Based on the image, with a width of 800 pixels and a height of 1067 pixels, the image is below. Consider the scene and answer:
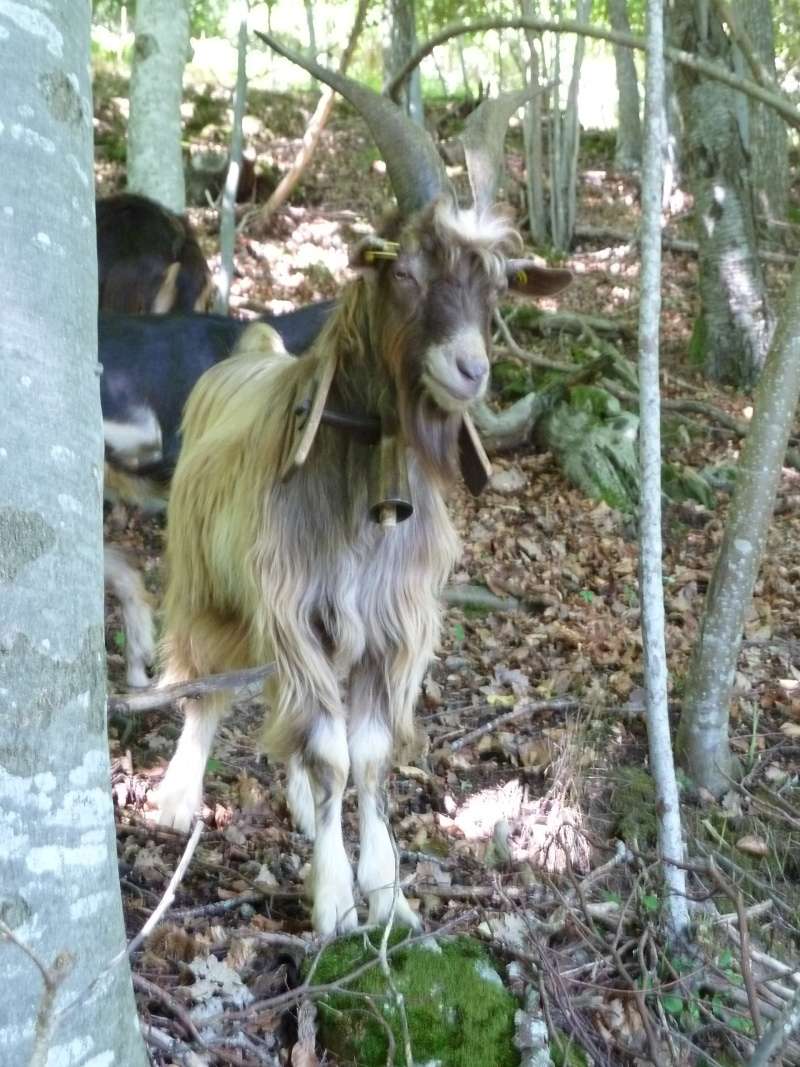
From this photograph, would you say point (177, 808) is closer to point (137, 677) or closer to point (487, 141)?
point (137, 677)

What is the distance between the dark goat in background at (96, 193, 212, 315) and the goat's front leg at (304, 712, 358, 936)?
404 cm

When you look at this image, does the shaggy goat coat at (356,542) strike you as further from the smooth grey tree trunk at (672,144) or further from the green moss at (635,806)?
the smooth grey tree trunk at (672,144)

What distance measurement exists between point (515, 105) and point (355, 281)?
37.2 inches

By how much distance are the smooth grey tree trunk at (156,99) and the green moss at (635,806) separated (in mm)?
5725

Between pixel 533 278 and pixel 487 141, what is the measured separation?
1.73ft

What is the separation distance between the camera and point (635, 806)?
453 centimetres

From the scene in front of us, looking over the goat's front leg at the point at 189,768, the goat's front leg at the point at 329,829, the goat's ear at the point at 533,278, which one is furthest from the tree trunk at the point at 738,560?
the goat's front leg at the point at 189,768

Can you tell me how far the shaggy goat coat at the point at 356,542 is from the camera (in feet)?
10.6

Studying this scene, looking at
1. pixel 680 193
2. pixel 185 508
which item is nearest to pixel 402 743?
pixel 185 508

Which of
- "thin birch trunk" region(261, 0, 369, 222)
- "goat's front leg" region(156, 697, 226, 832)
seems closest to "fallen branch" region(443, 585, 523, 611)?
"goat's front leg" region(156, 697, 226, 832)

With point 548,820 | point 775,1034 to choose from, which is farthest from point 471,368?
point 548,820

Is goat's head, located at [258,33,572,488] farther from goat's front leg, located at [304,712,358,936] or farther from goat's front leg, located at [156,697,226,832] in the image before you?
goat's front leg, located at [156,697,226,832]

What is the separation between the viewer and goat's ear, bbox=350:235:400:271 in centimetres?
324

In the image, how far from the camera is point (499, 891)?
11.2ft
